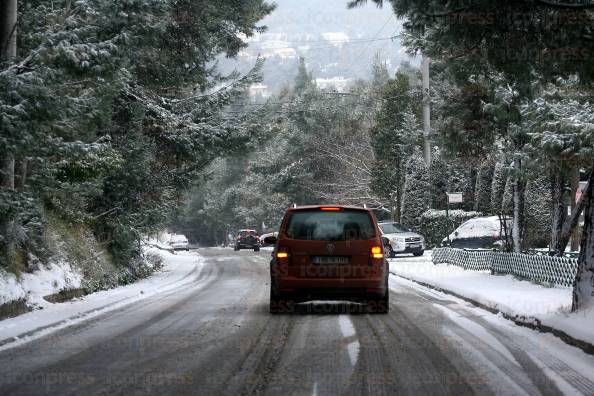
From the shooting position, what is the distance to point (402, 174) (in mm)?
50000

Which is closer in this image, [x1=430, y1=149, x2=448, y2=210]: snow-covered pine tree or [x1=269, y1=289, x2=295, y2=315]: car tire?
[x1=269, y1=289, x2=295, y2=315]: car tire

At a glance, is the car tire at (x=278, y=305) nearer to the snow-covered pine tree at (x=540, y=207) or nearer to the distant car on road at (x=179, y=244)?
the snow-covered pine tree at (x=540, y=207)

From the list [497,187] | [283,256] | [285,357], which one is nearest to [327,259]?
[283,256]

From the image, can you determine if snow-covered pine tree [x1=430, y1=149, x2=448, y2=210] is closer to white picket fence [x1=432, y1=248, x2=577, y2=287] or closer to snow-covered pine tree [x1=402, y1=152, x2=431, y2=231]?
snow-covered pine tree [x1=402, y1=152, x2=431, y2=231]

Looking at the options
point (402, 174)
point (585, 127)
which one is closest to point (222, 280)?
point (585, 127)

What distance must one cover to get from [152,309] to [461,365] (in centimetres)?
785

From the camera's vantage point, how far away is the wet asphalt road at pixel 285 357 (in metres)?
6.96

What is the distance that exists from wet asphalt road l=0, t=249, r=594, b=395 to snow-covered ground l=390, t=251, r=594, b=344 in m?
0.59

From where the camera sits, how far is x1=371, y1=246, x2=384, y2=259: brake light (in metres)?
12.8

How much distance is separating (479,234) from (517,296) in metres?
16.4

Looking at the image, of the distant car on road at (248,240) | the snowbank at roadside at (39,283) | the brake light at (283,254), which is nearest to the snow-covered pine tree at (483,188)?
the distant car on road at (248,240)

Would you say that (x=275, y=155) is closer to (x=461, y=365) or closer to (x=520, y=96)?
(x=520, y=96)

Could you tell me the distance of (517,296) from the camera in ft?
51.0

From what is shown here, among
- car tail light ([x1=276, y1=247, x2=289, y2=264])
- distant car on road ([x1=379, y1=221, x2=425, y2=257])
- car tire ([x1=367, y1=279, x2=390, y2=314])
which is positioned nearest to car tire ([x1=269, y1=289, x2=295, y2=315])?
car tail light ([x1=276, y1=247, x2=289, y2=264])
